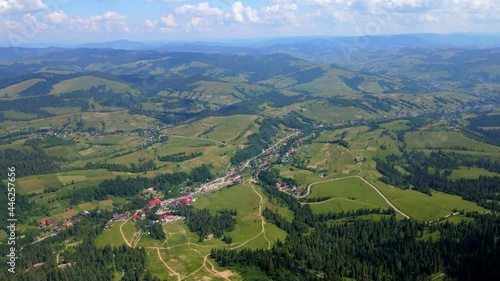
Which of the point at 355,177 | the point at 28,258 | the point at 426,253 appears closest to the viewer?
the point at 426,253

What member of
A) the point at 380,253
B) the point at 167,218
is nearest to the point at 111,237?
the point at 167,218

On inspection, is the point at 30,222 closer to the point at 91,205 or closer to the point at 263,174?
the point at 91,205

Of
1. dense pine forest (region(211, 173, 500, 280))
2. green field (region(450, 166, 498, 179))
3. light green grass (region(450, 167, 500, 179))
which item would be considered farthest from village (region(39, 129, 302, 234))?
light green grass (region(450, 167, 500, 179))

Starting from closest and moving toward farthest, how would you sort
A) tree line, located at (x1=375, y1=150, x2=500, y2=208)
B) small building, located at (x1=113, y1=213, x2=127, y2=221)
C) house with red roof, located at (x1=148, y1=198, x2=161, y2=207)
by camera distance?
small building, located at (x1=113, y1=213, x2=127, y2=221) < tree line, located at (x1=375, y1=150, x2=500, y2=208) < house with red roof, located at (x1=148, y1=198, x2=161, y2=207)

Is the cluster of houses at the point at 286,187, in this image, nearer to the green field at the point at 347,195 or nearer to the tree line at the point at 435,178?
the green field at the point at 347,195

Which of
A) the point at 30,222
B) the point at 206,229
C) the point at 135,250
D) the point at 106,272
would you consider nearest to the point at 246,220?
the point at 206,229

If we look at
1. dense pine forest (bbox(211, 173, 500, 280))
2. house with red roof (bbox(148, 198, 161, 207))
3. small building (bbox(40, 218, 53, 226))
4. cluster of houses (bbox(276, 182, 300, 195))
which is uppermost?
dense pine forest (bbox(211, 173, 500, 280))

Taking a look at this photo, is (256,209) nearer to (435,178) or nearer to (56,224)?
(56,224)

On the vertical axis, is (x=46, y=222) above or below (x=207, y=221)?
below

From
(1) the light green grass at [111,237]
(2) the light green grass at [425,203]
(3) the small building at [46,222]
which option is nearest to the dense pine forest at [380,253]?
(2) the light green grass at [425,203]

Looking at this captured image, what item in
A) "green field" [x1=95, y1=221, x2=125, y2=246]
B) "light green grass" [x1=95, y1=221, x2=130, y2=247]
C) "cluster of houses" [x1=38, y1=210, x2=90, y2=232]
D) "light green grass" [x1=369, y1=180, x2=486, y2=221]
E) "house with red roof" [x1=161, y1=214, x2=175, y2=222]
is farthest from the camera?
"house with red roof" [x1=161, y1=214, x2=175, y2=222]

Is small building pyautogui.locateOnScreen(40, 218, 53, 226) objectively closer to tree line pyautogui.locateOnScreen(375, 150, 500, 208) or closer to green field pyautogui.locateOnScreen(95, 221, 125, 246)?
green field pyautogui.locateOnScreen(95, 221, 125, 246)
